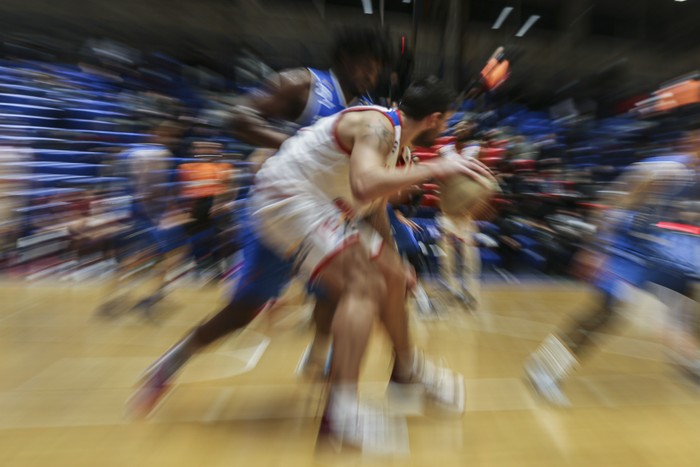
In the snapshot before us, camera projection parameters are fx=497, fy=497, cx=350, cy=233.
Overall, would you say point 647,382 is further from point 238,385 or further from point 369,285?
point 238,385

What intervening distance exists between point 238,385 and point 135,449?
644 millimetres

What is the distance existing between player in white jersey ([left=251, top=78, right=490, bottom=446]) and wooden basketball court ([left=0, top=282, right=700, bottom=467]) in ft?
0.74

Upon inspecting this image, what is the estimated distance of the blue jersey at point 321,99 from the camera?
→ 6.70ft

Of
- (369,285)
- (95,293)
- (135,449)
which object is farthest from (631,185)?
(95,293)

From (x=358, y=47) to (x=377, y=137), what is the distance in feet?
1.79

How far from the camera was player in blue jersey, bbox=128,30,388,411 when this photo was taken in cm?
189

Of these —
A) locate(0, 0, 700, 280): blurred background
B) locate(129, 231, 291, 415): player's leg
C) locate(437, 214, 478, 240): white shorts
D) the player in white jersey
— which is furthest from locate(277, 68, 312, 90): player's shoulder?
locate(0, 0, 700, 280): blurred background

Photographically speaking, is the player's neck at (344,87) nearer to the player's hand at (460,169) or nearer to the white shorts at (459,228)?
the player's hand at (460,169)

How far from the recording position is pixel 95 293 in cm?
424

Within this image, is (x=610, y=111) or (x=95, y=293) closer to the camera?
(x=95, y=293)

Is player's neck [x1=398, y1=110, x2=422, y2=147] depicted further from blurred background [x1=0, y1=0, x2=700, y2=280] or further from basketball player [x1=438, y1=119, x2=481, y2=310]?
blurred background [x1=0, y1=0, x2=700, y2=280]

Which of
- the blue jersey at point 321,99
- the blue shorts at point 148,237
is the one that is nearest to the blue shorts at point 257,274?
the blue jersey at point 321,99

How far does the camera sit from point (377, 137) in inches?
65.1

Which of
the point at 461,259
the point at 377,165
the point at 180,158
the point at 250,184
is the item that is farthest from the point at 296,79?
the point at 180,158
